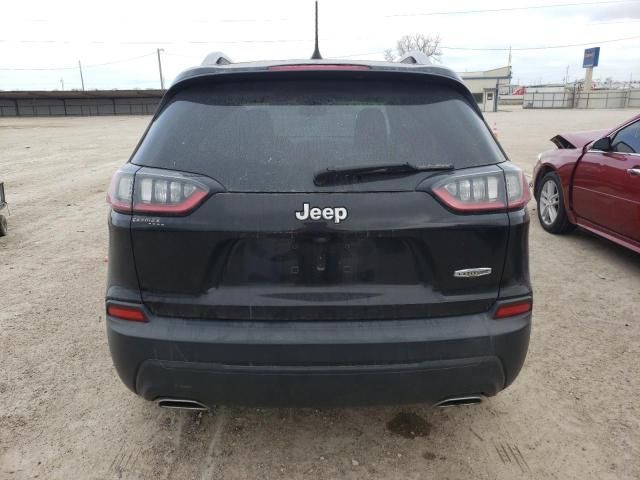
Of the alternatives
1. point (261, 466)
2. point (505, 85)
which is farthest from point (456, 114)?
point (505, 85)

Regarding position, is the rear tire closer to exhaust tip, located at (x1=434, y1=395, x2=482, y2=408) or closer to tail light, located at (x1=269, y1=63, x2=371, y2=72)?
exhaust tip, located at (x1=434, y1=395, x2=482, y2=408)

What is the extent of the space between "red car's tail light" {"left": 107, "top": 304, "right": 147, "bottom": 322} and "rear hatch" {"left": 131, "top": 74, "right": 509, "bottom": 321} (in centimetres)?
6

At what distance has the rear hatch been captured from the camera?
1.96 meters

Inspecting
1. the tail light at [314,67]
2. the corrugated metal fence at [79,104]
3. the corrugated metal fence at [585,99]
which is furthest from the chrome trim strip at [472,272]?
the corrugated metal fence at [585,99]

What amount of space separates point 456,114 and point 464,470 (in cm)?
166

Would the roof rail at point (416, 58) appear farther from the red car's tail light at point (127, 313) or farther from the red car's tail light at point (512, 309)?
the red car's tail light at point (127, 313)

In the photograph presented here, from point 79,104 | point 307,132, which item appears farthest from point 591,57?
point 307,132

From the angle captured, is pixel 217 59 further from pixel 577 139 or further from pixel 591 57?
pixel 591 57

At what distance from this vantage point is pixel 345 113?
219cm

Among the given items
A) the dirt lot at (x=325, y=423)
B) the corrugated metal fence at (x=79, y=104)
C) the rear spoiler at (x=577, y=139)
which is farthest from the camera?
the corrugated metal fence at (x=79, y=104)

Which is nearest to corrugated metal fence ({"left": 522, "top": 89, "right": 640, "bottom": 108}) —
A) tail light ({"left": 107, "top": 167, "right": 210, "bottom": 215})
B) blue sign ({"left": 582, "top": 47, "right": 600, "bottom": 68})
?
blue sign ({"left": 582, "top": 47, "right": 600, "bottom": 68})

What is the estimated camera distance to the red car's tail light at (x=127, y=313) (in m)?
2.07

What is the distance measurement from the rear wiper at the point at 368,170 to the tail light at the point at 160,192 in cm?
47

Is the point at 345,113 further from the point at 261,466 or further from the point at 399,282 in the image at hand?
the point at 261,466
